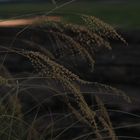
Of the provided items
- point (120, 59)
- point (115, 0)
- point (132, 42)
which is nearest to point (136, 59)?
point (120, 59)

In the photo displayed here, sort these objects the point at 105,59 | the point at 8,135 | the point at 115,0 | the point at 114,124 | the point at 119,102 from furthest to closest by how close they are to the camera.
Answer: the point at 115,0
the point at 105,59
the point at 119,102
the point at 114,124
the point at 8,135

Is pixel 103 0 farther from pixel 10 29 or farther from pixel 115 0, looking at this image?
pixel 10 29

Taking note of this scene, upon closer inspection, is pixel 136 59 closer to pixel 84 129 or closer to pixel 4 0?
pixel 84 129

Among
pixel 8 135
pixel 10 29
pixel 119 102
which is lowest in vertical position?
pixel 10 29

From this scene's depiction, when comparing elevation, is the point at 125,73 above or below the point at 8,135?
below

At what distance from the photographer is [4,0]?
23.7 meters


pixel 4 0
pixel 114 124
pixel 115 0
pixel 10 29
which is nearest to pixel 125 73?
pixel 114 124

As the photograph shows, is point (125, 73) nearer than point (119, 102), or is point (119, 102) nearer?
point (119, 102)

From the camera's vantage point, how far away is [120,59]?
6.24 meters

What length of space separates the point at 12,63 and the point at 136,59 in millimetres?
1131

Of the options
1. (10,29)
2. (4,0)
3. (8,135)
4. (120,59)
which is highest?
(8,135)

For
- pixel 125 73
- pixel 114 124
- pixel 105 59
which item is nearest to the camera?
pixel 114 124

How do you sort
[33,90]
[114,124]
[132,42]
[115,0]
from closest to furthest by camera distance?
[114,124], [33,90], [132,42], [115,0]

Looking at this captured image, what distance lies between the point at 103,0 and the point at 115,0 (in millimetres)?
1077
